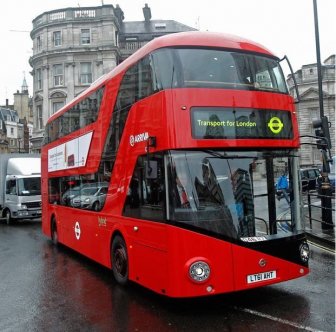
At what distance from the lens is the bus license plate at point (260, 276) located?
6.14 metres

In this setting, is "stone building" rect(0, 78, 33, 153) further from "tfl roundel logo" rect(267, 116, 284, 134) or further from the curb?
"tfl roundel logo" rect(267, 116, 284, 134)

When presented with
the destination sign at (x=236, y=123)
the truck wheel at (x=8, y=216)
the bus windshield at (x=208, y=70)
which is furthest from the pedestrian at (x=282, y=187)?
the truck wheel at (x=8, y=216)

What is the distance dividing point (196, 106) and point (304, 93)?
3061 inches

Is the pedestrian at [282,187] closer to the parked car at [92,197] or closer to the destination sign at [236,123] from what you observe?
the destination sign at [236,123]

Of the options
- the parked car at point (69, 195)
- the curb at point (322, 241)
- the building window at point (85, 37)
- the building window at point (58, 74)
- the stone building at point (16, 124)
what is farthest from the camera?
the stone building at point (16, 124)

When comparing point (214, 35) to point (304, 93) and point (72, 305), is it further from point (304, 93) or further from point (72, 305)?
point (304, 93)

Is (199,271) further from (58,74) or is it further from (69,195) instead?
(58,74)

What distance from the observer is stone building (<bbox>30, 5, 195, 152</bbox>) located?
46750 mm

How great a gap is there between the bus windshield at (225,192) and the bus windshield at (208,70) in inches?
40.6

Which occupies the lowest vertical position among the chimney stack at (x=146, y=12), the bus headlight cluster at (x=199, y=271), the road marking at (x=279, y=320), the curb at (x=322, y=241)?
the road marking at (x=279, y=320)

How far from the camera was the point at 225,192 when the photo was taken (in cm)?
616

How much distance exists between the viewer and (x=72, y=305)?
22.2 ft

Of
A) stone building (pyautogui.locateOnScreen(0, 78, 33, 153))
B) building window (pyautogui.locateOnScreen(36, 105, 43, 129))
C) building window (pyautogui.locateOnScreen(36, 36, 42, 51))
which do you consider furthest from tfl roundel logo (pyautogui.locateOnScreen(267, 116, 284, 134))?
stone building (pyautogui.locateOnScreen(0, 78, 33, 153))

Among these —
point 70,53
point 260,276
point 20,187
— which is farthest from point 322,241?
point 70,53
